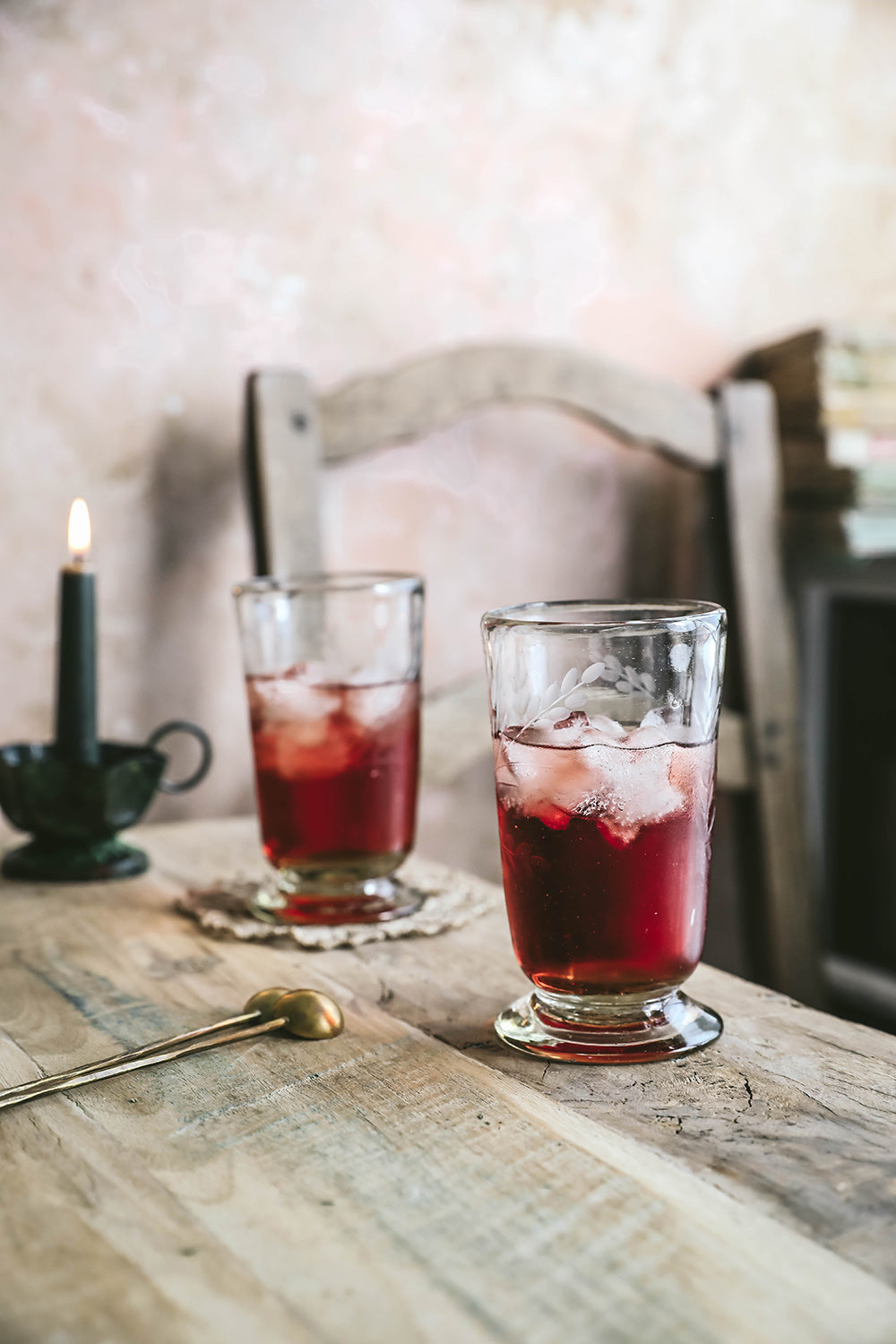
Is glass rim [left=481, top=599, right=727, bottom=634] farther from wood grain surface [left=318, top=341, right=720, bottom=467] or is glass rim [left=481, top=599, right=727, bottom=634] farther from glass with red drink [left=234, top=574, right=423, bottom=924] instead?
wood grain surface [left=318, top=341, right=720, bottom=467]

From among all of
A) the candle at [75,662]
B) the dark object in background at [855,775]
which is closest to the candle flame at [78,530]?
the candle at [75,662]

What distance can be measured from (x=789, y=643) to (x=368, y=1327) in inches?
49.4

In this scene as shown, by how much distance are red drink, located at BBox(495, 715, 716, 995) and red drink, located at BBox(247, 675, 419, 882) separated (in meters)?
0.25

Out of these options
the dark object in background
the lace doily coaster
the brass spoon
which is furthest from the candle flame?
the dark object in background

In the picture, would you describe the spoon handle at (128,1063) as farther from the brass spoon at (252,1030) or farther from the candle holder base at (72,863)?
the candle holder base at (72,863)

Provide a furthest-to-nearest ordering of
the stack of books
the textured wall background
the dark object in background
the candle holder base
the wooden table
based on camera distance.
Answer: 1. the dark object in background
2. the stack of books
3. the textured wall background
4. the candle holder base
5. the wooden table

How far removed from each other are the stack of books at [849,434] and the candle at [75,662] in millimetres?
937

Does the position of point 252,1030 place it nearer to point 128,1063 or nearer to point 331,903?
point 128,1063

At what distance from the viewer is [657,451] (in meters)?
1.45

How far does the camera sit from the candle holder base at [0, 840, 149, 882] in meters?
0.95

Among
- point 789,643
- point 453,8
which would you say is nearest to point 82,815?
point 789,643

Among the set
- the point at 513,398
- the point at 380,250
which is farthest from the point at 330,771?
the point at 380,250

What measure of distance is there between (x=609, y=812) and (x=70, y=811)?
536 millimetres

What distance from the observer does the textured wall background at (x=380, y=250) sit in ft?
3.85
